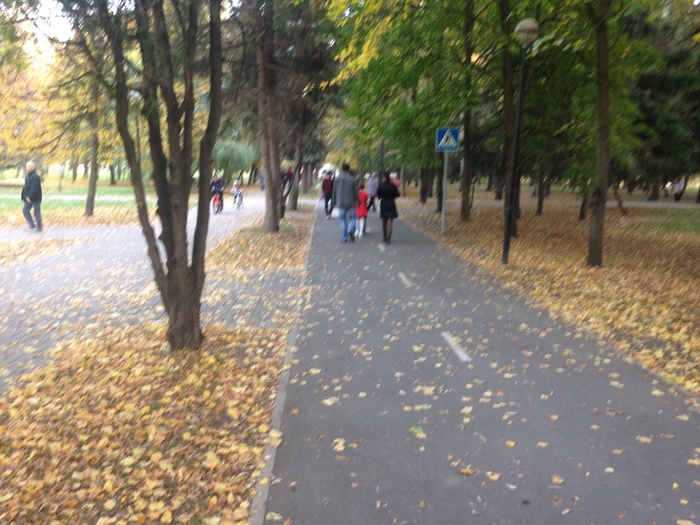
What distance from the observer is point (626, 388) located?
601 cm

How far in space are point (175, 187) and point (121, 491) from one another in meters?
3.41

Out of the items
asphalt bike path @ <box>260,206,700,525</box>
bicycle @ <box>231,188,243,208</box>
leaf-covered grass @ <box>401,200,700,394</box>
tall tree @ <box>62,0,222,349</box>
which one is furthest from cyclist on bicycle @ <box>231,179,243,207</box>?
tall tree @ <box>62,0,222,349</box>

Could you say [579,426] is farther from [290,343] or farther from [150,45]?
[150,45]

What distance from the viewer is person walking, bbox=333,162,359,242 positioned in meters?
16.5

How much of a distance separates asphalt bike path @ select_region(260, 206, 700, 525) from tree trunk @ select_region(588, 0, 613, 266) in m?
4.77

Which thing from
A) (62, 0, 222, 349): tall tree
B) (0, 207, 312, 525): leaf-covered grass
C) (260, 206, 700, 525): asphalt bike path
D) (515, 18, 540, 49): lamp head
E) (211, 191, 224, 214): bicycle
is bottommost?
(0, 207, 312, 525): leaf-covered grass

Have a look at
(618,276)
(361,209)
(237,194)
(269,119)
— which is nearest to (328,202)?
(237,194)

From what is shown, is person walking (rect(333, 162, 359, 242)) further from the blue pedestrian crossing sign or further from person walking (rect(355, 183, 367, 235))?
the blue pedestrian crossing sign

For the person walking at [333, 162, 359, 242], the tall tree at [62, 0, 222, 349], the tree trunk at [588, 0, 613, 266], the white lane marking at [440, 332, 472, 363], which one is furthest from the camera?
the person walking at [333, 162, 359, 242]

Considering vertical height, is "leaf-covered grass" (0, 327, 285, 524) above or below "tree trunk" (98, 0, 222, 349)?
below

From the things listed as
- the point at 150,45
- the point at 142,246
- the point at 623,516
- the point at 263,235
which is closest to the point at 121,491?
the point at 623,516

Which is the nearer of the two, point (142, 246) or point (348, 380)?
point (348, 380)

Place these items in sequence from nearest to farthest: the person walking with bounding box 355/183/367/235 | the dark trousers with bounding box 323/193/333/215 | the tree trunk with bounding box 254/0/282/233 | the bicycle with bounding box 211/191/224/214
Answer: the tree trunk with bounding box 254/0/282/233 → the person walking with bounding box 355/183/367/235 → the dark trousers with bounding box 323/193/333/215 → the bicycle with bounding box 211/191/224/214

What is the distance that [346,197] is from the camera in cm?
1653
